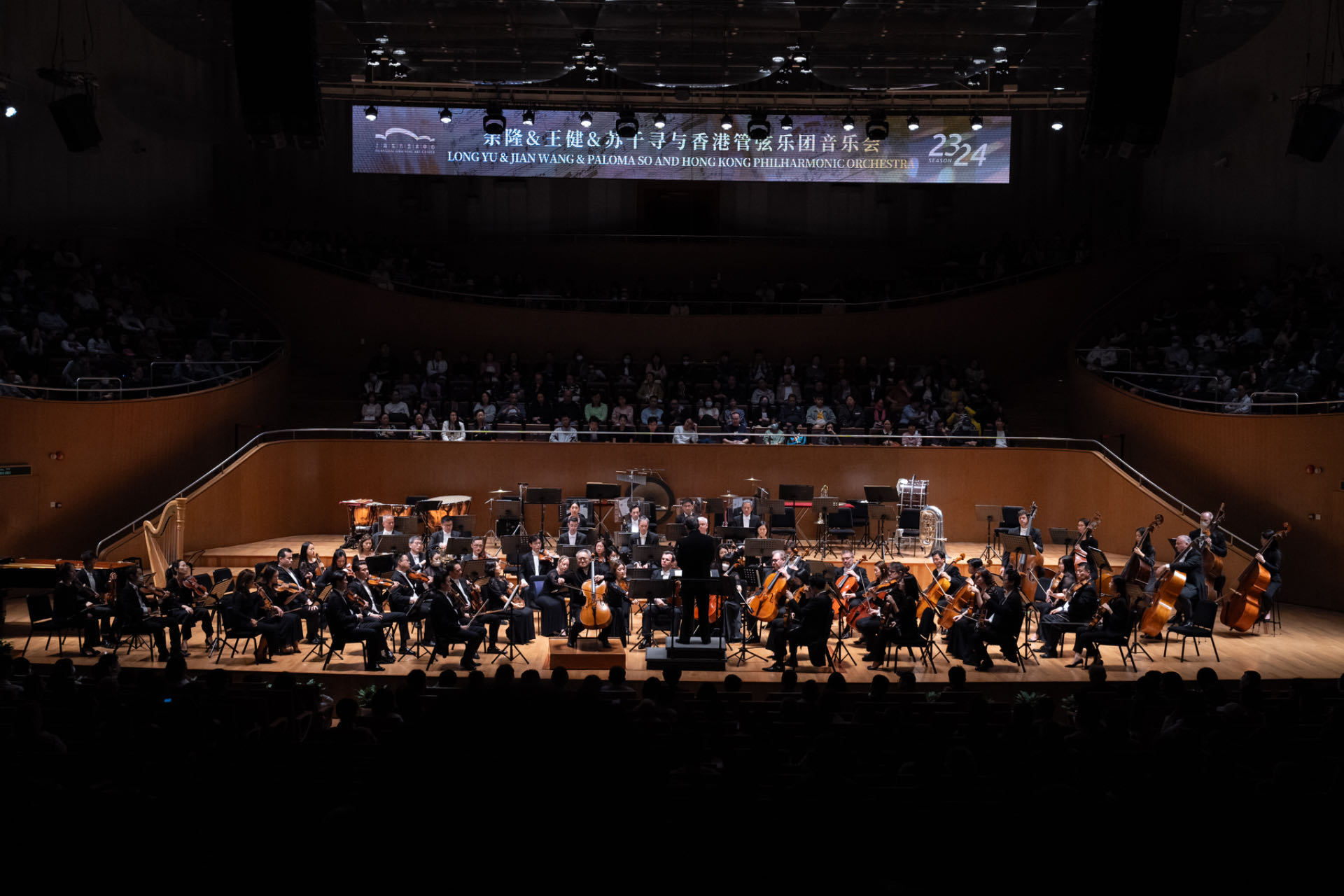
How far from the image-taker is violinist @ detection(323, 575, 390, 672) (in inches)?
474

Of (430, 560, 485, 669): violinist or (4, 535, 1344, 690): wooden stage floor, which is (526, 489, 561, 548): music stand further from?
(430, 560, 485, 669): violinist

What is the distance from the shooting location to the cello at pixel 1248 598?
547 inches

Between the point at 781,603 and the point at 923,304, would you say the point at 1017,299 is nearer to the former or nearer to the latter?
the point at 923,304

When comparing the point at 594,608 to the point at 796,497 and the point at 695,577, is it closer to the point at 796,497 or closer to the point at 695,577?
the point at 695,577

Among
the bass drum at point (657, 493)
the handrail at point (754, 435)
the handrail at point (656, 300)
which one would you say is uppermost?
the handrail at point (656, 300)

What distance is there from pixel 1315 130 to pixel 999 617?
6869mm

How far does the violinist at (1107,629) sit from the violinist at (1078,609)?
0.41 feet

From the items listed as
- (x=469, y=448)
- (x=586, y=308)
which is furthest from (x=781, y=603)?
(x=586, y=308)

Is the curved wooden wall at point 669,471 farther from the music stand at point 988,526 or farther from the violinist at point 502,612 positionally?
the violinist at point 502,612

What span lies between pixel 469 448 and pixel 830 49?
32.0 ft

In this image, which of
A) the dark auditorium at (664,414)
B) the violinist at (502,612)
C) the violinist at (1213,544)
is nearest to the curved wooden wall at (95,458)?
the dark auditorium at (664,414)

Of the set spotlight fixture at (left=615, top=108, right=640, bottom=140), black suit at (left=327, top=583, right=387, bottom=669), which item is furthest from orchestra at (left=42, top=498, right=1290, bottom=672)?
spotlight fixture at (left=615, top=108, right=640, bottom=140)

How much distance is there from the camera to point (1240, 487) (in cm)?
1722

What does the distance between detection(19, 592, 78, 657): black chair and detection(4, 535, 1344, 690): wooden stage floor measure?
0.11 metres
